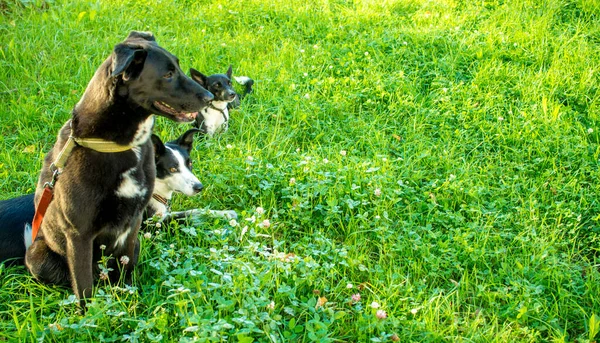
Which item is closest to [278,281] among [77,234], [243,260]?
[243,260]

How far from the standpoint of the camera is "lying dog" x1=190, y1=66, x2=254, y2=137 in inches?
202

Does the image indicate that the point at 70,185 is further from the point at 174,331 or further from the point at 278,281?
the point at 278,281

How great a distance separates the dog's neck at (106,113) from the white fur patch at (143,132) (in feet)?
0.07

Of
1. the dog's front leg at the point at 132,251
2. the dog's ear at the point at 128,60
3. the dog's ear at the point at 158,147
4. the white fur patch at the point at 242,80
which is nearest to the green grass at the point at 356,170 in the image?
the dog's front leg at the point at 132,251

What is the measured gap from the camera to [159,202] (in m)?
4.04

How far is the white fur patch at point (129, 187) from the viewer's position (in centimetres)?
291

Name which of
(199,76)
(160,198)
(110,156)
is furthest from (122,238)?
(199,76)

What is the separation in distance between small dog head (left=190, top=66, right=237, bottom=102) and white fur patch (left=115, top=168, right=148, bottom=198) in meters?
2.27

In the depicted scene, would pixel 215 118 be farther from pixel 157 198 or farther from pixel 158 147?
pixel 157 198

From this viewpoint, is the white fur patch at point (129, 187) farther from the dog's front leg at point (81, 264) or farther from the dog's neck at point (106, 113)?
the dog's front leg at point (81, 264)

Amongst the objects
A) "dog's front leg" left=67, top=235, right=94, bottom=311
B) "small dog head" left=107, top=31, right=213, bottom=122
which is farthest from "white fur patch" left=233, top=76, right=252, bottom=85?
"dog's front leg" left=67, top=235, right=94, bottom=311

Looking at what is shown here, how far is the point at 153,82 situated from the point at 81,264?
0.99m

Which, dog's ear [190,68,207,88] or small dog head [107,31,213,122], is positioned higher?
small dog head [107,31,213,122]

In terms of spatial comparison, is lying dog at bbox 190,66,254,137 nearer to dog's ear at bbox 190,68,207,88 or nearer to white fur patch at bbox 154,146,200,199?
dog's ear at bbox 190,68,207,88
